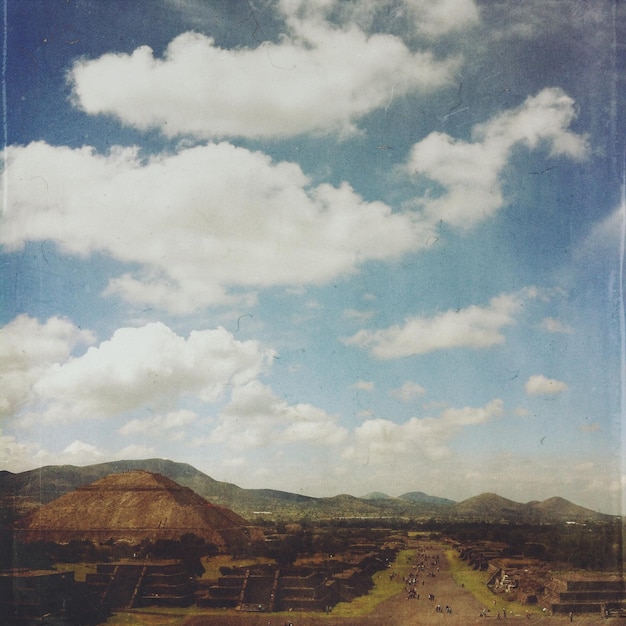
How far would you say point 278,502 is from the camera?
19.8 m

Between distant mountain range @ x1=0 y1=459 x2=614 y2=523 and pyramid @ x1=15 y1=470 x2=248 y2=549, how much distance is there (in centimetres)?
76

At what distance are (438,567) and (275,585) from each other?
5.16 meters

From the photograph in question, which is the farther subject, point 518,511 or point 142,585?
point 518,511

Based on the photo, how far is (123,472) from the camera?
2156cm

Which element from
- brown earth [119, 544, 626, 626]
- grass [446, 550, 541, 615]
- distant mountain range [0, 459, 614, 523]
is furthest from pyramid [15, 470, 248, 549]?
grass [446, 550, 541, 615]

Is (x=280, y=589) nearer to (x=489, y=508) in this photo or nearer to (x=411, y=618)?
(x=411, y=618)

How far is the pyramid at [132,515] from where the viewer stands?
67.3 ft

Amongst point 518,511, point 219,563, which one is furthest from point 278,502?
point 518,511

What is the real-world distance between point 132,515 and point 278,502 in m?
5.95

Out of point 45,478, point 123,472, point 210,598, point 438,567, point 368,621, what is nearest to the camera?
point 368,621

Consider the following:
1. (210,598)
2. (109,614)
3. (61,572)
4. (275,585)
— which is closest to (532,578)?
(275,585)

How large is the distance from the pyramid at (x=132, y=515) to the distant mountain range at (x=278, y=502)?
762mm

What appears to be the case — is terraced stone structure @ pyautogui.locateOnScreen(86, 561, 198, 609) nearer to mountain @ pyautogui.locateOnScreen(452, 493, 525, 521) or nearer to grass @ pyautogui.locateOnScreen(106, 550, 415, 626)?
grass @ pyautogui.locateOnScreen(106, 550, 415, 626)

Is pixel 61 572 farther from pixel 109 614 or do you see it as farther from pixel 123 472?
pixel 123 472
